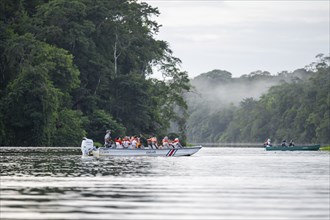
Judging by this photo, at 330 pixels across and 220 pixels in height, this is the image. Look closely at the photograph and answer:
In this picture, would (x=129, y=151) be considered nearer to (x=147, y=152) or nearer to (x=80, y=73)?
(x=147, y=152)

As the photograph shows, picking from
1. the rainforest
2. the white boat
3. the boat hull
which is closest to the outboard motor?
the white boat

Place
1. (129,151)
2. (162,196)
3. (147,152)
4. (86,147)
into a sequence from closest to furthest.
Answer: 1. (162,196)
2. (86,147)
3. (129,151)
4. (147,152)

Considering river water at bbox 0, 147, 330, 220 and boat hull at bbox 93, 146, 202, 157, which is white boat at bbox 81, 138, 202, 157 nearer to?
boat hull at bbox 93, 146, 202, 157

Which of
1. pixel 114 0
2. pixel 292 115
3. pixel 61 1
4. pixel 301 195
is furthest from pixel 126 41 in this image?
pixel 301 195

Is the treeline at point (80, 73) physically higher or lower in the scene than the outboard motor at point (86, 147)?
higher

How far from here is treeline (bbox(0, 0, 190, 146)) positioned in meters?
97.3

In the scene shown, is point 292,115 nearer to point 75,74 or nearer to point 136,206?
point 75,74

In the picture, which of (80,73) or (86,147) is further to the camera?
(80,73)

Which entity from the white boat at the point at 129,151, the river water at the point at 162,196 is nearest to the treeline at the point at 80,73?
the white boat at the point at 129,151

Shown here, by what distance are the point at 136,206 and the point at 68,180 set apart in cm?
1121

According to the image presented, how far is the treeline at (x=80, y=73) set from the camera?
97312 mm

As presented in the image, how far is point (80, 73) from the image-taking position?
385 feet

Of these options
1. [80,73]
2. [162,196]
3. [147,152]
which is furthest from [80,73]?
[162,196]

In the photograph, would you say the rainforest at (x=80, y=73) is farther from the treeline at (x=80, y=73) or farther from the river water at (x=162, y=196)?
the river water at (x=162, y=196)
